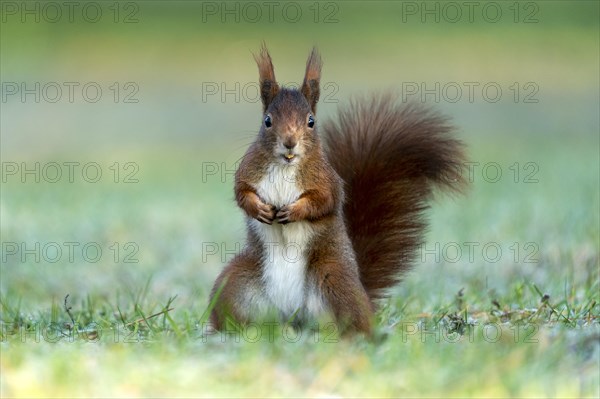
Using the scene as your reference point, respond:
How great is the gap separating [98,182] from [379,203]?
22.4 ft

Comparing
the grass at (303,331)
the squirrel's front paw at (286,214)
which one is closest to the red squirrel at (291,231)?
the squirrel's front paw at (286,214)

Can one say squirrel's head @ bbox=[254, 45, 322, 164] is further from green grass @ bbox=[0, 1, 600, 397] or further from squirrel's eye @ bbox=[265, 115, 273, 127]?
green grass @ bbox=[0, 1, 600, 397]

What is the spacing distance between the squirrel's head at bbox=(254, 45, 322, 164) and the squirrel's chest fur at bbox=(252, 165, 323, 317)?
0.08 meters

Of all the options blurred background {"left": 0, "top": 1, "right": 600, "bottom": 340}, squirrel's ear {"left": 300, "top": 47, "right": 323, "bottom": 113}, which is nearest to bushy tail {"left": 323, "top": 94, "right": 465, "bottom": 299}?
blurred background {"left": 0, "top": 1, "right": 600, "bottom": 340}

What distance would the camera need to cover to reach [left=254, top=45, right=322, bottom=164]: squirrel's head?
13.2 ft

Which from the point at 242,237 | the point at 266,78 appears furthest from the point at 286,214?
the point at 242,237

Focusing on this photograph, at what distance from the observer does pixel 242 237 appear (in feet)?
17.6

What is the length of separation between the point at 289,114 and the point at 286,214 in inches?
14.3

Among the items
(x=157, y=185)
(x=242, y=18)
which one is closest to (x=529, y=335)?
(x=157, y=185)

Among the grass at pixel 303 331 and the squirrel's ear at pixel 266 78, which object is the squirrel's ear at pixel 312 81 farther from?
the grass at pixel 303 331

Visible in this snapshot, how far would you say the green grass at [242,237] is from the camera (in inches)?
125

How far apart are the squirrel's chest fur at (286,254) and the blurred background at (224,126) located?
17.4 inches

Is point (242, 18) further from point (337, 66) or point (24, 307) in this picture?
point (24, 307)

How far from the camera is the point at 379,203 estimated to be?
479 centimetres
